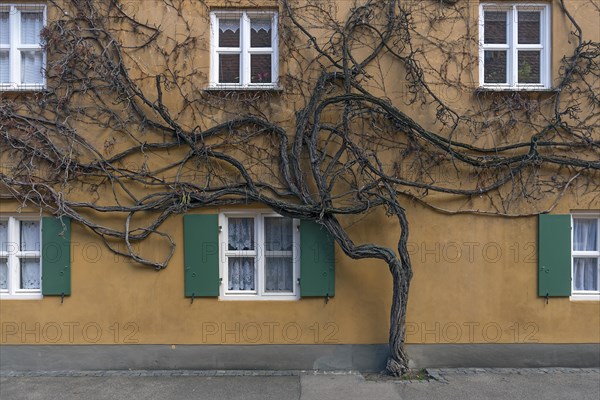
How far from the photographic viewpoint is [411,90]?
25.5 feet

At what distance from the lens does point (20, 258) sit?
790 centimetres

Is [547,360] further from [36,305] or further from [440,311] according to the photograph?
[36,305]

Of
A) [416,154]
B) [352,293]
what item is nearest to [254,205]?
[352,293]

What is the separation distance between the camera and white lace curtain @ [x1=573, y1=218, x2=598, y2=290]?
7.89 meters

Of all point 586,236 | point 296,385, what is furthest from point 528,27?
point 296,385

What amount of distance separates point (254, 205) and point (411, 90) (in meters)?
2.85

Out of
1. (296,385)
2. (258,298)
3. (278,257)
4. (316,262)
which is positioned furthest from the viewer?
(278,257)

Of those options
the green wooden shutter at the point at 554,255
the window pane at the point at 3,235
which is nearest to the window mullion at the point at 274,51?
the green wooden shutter at the point at 554,255

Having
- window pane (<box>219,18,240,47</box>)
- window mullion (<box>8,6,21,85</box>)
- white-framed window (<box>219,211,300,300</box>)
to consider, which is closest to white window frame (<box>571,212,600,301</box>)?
white-framed window (<box>219,211,300,300</box>)

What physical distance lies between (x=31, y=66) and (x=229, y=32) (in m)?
3.01

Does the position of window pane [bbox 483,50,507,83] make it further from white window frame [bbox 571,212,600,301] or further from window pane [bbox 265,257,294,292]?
window pane [bbox 265,257,294,292]

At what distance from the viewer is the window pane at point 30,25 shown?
7.95 metres

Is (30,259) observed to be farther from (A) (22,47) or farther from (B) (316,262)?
(B) (316,262)

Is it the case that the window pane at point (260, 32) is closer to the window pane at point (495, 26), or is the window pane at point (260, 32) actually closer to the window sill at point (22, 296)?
the window pane at point (495, 26)
